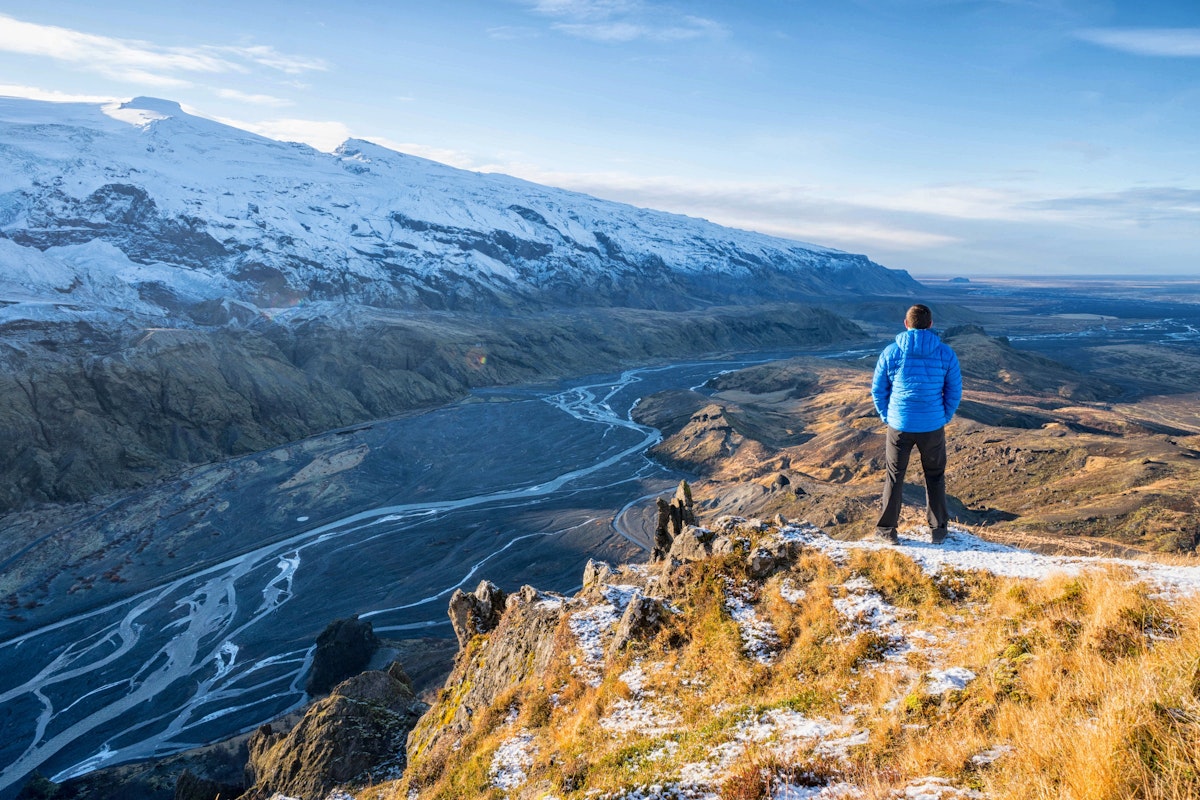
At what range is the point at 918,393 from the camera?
8.18 metres

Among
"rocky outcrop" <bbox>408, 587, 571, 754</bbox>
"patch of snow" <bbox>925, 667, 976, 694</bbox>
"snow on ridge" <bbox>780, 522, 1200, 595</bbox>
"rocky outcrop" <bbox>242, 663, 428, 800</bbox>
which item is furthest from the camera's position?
"rocky outcrop" <bbox>242, 663, 428, 800</bbox>

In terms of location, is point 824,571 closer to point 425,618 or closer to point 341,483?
point 425,618

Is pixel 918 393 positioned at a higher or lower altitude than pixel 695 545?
higher

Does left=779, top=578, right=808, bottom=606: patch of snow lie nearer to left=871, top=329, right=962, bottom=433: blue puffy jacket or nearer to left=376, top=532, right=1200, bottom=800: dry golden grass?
left=376, top=532, right=1200, bottom=800: dry golden grass

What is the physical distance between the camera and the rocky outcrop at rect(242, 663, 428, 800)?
12023 millimetres

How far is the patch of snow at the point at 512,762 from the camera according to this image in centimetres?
745

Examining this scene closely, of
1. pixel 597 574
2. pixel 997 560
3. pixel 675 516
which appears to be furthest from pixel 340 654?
pixel 997 560

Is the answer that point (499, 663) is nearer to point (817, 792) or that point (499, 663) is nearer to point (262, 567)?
point (817, 792)

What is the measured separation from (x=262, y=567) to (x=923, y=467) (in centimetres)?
5226

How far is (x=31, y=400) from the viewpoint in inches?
2785

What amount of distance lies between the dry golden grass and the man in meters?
1.45

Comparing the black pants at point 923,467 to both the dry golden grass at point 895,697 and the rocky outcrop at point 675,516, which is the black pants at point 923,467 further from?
the rocky outcrop at point 675,516

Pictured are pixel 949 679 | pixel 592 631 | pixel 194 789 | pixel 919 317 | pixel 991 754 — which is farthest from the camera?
pixel 194 789

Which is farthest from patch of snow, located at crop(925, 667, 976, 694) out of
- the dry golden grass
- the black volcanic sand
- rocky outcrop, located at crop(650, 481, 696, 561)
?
the black volcanic sand
